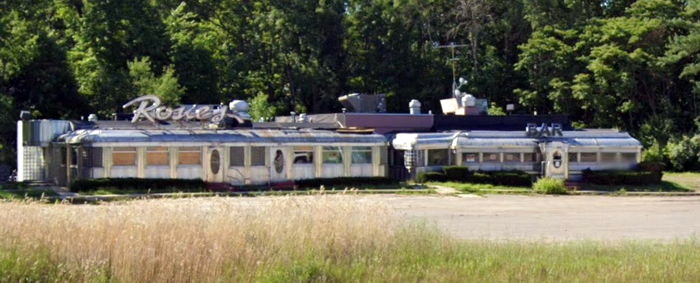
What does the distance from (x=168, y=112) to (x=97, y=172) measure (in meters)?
5.31

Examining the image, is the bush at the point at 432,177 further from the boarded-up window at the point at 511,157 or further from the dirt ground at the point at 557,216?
the dirt ground at the point at 557,216

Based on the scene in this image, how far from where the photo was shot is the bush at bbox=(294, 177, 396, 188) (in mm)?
48188

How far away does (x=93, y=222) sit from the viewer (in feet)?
54.9

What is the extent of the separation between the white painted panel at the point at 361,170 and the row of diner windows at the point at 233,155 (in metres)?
0.20

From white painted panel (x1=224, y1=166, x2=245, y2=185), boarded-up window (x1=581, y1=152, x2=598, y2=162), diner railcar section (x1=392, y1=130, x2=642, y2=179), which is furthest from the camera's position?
boarded-up window (x1=581, y1=152, x2=598, y2=162)

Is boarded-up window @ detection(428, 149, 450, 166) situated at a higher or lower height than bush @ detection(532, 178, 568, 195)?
higher

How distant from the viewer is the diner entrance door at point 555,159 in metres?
52.6

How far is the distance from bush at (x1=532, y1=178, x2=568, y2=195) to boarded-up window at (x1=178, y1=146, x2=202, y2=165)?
1589 centimetres

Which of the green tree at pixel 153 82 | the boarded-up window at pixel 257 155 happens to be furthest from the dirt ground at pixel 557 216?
the green tree at pixel 153 82

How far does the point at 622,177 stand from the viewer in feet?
169

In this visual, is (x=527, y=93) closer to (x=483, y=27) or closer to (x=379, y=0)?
(x=483, y=27)

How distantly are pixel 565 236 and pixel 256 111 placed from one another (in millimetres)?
44837

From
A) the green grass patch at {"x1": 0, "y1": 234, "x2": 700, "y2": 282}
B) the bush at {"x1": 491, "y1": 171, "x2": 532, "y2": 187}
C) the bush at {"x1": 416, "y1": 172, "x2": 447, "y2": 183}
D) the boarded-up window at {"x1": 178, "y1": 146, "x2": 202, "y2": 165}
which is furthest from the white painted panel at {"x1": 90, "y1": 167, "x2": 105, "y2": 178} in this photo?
the green grass patch at {"x1": 0, "y1": 234, "x2": 700, "y2": 282}

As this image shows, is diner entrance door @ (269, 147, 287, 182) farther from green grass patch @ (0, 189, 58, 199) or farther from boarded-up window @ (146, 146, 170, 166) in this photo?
green grass patch @ (0, 189, 58, 199)
